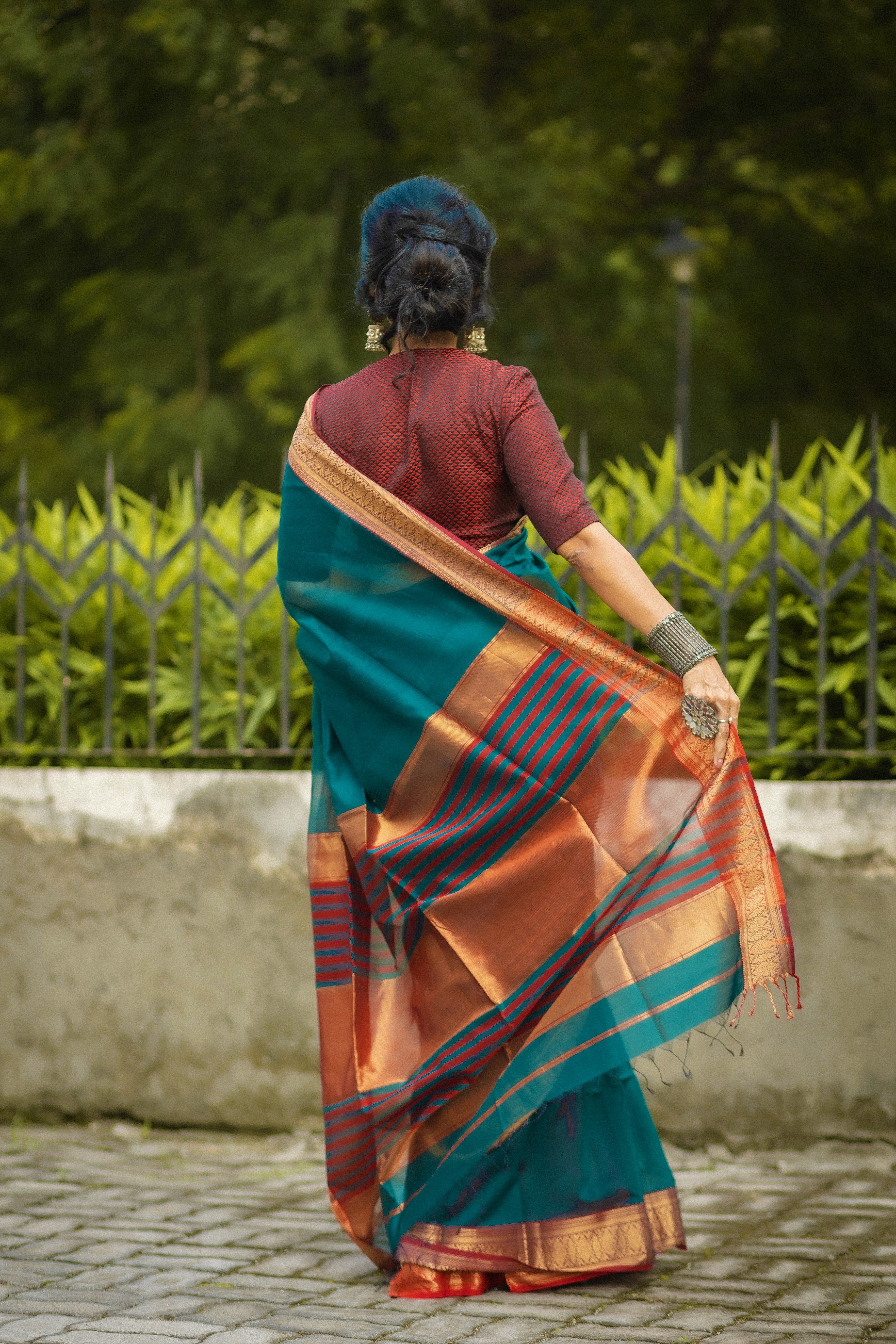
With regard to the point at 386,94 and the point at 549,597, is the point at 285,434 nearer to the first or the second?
the point at 386,94

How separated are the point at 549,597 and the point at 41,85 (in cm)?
1029

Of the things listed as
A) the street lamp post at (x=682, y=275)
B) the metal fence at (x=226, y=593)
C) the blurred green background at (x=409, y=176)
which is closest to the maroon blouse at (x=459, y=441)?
the metal fence at (x=226, y=593)

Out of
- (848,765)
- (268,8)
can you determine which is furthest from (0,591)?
(268,8)

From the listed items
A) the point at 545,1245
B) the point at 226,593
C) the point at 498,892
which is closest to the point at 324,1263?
the point at 545,1245

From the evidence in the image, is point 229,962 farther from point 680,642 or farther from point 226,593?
point 680,642

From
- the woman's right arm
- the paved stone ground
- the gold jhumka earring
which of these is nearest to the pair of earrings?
the gold jhumka earring

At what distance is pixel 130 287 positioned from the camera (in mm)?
12164

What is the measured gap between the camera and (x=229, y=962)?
386 centimetres

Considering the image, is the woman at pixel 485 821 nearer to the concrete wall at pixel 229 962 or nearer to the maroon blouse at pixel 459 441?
the maroon blouse at pixel 459 441

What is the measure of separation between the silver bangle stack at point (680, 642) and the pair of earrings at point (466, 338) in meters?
0.65

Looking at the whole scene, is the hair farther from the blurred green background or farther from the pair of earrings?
the blurred green background

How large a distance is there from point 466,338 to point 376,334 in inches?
7.1

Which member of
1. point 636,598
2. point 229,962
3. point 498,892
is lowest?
point 229,962

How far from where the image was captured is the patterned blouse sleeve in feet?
7.95
